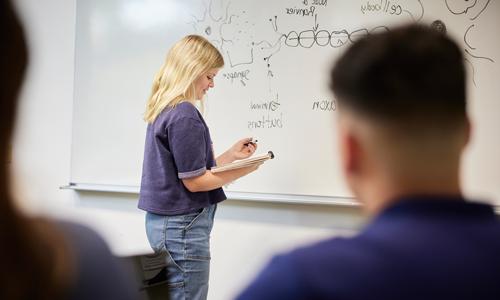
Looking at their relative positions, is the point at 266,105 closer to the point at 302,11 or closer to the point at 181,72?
the point at 302,11

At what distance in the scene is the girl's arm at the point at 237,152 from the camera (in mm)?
1842

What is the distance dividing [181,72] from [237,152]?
1.48 feet

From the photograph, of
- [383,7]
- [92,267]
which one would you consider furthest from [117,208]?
[92,267]

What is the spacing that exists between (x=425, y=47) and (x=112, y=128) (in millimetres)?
2244

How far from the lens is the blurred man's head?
Answer: 49 centimetres

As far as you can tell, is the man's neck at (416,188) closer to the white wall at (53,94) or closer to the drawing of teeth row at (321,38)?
the drawing of teeth row at (321,38)

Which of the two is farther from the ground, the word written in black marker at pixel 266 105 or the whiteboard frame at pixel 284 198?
the word written in black marker at pixel 266 105

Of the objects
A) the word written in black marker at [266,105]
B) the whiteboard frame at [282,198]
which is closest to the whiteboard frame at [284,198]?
the whiteboard frame at [282,198]

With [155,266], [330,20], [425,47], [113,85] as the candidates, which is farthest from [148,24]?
[425,47]

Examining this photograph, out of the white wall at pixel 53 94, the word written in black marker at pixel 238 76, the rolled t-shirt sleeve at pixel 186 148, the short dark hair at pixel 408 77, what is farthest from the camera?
the white wall at pixel 53 94

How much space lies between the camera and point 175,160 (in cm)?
149

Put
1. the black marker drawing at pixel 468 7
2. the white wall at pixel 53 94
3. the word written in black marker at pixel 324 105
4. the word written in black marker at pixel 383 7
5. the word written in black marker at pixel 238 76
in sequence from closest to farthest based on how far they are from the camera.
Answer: the black marker drawing at pixel 468 7, the word written in black marker at pixel 383 7, the word written in black marker at pixel 324 105, the word written in black marker at pixel 238 76, the white wall at pixel 53 94

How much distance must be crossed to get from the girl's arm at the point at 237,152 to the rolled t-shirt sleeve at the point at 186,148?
36 centimetres

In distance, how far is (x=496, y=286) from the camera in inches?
16.9
